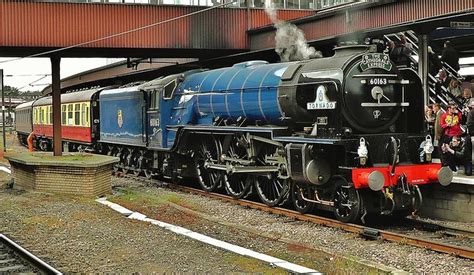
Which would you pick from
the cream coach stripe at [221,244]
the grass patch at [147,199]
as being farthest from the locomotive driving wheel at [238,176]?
the cream coach stripe at [221,244]

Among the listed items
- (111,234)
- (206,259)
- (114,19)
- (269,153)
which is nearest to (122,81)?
(114,19)

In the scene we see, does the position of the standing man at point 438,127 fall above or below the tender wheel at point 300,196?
above

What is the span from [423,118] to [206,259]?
16.8 ft

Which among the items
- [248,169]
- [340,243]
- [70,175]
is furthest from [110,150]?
[340,243]

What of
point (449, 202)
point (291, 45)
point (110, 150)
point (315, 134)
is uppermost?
point (291, 45)

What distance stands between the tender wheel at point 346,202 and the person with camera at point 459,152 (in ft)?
8.58

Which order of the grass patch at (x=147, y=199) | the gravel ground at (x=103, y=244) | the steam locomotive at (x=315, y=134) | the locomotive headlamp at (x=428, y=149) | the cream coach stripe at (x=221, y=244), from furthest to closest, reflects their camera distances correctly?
the grass patch at (x=147, y=199) < the locomotive headlamp at (x=428, y=149) < the steam locomotive at (x=315, y=134) < the gravel ground at (x=103, y=244) < the cream coach stripe at (x=221, y=244)

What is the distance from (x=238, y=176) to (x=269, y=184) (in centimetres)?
119

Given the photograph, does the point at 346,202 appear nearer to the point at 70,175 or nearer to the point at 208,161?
the point at 208,161

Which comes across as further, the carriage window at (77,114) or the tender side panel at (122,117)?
the carriage window at (77,114)

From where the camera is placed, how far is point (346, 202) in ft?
32.0

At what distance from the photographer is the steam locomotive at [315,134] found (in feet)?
31.2

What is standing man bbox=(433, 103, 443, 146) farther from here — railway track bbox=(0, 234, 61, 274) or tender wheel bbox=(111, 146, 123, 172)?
tender wheel bbox=(111, 146, 123, 172)

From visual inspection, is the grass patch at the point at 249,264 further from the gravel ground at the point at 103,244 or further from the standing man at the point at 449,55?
the standing man at the point at 449,55
